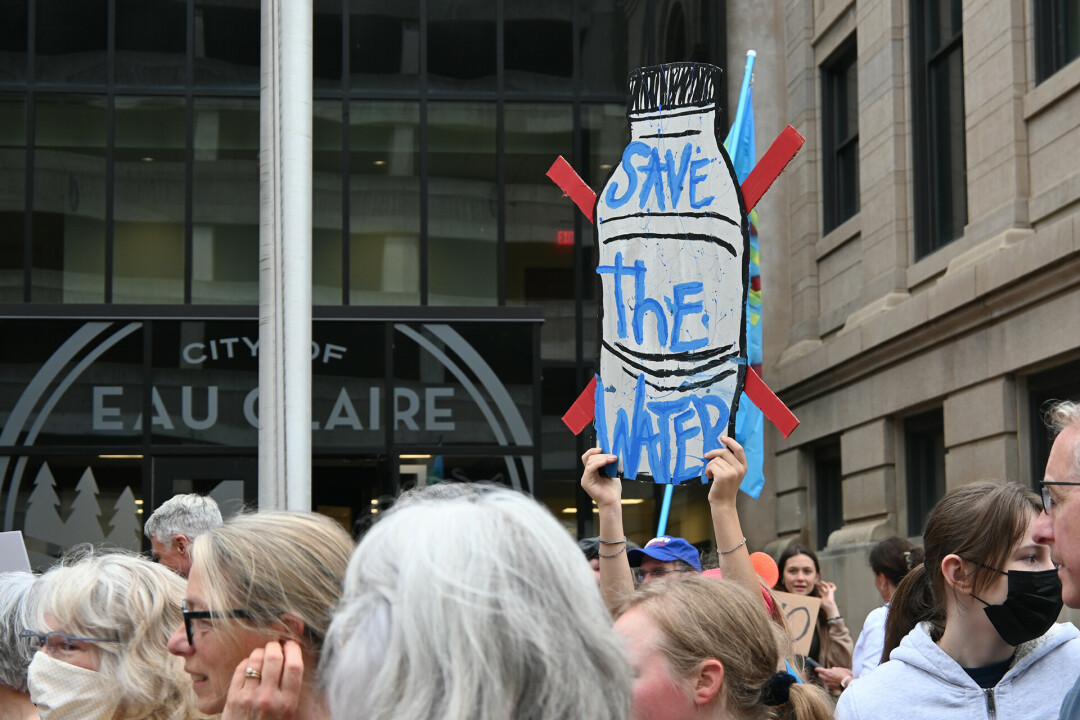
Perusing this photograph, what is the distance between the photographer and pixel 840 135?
1546cm

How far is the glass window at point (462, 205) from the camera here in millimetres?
15922

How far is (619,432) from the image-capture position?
488cm

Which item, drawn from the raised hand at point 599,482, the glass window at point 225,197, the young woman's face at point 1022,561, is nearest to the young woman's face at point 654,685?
the young woman's face at point 1022,561

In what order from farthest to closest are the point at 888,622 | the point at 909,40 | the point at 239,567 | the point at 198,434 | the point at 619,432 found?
the point at 198,434, the point at 909,40, the point at 619,432, the point at 888,622, the point at 239,567

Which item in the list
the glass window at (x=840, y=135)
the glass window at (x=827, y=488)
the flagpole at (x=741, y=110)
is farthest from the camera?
the glass window at (x=827, y=488)

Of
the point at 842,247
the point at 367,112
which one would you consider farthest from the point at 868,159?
the point at 367,112

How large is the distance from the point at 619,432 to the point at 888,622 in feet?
4.20

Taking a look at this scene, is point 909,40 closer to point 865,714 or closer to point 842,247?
point 842,247

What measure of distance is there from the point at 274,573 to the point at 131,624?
1.15m

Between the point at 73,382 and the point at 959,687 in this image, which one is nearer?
the point at 959,687

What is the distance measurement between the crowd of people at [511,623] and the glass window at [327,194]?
455 inches

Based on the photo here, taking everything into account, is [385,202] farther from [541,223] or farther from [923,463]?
[923,463]

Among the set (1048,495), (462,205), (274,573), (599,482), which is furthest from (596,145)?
(274,573)

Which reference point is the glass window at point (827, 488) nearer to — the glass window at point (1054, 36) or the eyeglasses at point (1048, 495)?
the glass window at point (1054, 36)
